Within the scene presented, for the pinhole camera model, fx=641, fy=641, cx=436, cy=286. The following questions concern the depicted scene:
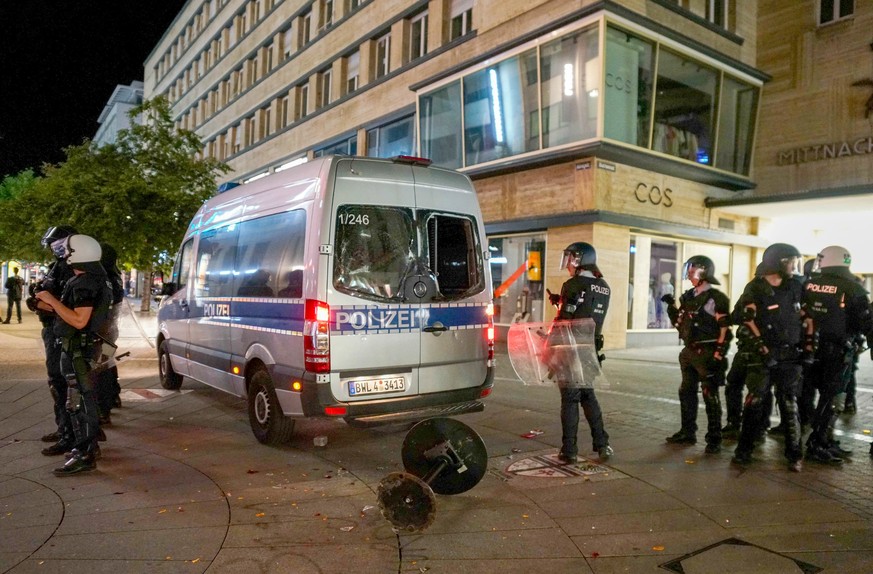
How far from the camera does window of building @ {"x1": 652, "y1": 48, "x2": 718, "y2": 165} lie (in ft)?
49.8

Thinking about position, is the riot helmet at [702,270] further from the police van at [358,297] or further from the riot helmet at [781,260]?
the police van at [358,297]

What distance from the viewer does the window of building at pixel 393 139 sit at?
2039 cm

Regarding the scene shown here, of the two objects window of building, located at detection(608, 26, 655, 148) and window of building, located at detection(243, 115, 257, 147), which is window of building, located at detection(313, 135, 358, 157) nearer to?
window of building, located at detection(243, 115, 257, 147)

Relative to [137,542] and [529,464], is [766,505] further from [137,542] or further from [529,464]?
[137,542]

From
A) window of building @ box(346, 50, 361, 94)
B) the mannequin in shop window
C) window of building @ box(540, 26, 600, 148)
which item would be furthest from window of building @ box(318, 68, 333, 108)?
the mannequin in shop window

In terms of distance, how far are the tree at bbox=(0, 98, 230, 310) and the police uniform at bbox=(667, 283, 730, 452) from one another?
16764 mm

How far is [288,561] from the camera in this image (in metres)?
3.59

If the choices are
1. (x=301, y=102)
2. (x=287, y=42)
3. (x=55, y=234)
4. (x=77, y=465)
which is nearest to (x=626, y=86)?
(x=55, y=234)

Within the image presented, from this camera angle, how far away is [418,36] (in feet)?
67.6

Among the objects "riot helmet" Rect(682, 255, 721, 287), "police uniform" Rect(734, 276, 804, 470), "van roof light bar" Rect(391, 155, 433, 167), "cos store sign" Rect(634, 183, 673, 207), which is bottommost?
"police uniform" Rect(734, 276, 804, 470)

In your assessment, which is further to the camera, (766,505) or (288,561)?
(766,505)

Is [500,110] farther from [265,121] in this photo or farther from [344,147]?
[265,121]

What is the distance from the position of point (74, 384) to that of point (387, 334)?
2.57 metres

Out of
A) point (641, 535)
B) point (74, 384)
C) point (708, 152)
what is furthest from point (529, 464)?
point (708, 152)
